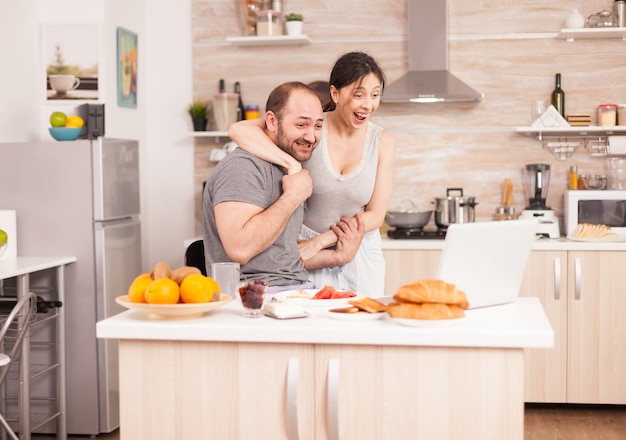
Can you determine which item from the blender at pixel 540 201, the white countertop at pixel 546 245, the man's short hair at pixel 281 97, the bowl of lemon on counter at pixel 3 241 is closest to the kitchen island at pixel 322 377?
the man's short hair at pixel 281 97

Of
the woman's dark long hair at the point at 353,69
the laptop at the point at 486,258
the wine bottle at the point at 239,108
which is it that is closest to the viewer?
the laptop at the point at 486,258

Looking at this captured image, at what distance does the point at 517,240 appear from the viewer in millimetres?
2225

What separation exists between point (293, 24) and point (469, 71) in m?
1.07

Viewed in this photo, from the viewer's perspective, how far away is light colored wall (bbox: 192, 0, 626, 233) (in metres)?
5.05

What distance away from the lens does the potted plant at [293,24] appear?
16.5 feet

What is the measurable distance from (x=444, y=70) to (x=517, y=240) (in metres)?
2.91

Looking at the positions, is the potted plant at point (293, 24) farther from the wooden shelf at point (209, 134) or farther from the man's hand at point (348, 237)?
the man's hand at point (348, 237)

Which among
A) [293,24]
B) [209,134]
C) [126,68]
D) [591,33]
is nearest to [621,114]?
[591,33]

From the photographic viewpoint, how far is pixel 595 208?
15.7 feet

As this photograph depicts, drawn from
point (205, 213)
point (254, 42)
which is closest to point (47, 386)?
point (205, 213)

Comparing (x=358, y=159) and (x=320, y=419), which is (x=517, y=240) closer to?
(x=320, y=419)

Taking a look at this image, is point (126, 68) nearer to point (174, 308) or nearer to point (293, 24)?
point (293, 24)

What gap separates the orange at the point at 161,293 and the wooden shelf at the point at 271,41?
3097 millimetres

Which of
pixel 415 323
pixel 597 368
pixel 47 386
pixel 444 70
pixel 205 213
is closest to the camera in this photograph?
pixel 415 323
